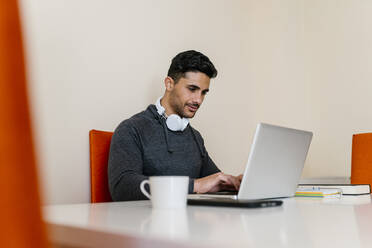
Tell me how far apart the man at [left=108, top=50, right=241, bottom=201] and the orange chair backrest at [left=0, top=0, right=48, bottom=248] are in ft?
4.62

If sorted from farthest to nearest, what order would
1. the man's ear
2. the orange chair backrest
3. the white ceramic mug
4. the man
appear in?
the man's ear
the man
the white ceramic mug
the orange chair backrest

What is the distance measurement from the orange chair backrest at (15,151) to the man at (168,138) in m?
1.41

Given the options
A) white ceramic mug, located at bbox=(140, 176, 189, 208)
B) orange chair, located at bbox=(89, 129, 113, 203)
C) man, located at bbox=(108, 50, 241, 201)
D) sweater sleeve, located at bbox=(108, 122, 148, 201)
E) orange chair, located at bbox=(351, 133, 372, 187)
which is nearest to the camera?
white ceramic mug, located at bbox=(140, 176, 189, 208)

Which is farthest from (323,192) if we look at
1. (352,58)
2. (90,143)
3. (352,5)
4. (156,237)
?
(352,5)

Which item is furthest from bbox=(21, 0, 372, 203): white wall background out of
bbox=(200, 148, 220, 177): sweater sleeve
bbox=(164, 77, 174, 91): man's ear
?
bbox=(200, 148, 220, 177): sweater sleeve

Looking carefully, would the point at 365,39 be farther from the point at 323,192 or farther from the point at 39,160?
the point at 39,160

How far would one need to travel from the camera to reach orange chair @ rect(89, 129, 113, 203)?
193 cm

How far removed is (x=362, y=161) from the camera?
2129 mm

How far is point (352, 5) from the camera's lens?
279 cm

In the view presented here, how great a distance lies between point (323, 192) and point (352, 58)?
1781 millimetres

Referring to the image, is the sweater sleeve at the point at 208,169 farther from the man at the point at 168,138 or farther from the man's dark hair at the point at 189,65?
the man's dark hair at the point at 189,65

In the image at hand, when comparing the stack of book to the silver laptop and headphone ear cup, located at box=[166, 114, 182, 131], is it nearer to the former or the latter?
the silver laptop

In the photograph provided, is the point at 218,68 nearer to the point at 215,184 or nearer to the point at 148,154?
the point at 148,154

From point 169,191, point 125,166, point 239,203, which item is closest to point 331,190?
point 239,203
